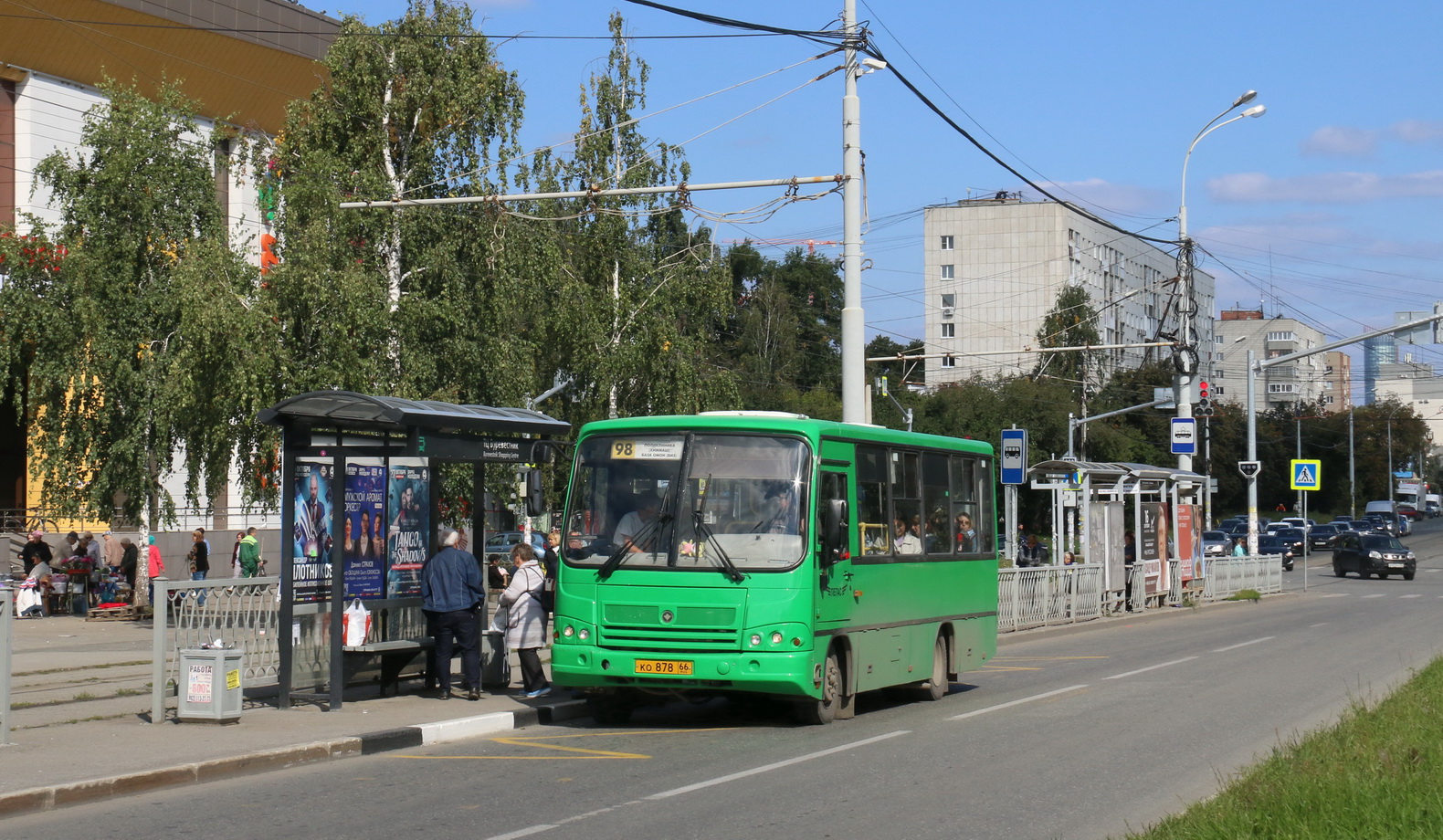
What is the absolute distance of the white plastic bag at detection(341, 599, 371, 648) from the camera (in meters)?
14.2

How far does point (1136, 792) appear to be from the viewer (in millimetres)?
9922

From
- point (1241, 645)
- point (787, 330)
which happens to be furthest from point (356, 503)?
point (787, 330)

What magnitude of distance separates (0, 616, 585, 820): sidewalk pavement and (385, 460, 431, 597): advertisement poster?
1.18 metres

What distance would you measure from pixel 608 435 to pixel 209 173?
19.5 metres

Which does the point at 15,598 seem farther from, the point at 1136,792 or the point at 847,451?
the point at 1136,792

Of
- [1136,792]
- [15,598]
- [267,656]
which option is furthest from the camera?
[15,598]

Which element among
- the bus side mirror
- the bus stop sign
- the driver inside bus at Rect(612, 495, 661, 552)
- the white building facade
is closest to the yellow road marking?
the driver inside bus at Rect(612, 495, 661, 552)

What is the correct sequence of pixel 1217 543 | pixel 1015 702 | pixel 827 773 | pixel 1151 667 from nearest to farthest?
pixel 827 773
pixel 1015 702
pixel 1151 667
pixel 1217 543

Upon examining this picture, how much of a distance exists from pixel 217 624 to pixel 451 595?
7.47ft

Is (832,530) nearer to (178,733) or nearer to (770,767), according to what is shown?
(770,767)

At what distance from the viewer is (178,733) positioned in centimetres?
1223

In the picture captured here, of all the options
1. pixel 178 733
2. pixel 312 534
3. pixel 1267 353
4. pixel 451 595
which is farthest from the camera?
pixel 1267 353

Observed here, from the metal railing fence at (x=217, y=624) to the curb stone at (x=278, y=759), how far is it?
175 cm

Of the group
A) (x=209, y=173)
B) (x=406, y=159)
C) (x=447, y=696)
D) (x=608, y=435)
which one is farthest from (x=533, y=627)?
(x=209, y=173)
